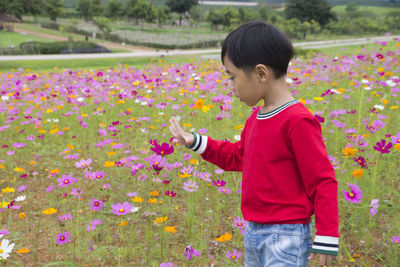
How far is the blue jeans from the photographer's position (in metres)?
1.13

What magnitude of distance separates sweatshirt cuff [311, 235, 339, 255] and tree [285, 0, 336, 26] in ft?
209

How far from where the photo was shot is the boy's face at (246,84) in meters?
1.18

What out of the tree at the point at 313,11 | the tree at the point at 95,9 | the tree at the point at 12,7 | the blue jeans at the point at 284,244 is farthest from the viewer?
the tree at the point at 313,11

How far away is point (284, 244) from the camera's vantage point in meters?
1.14

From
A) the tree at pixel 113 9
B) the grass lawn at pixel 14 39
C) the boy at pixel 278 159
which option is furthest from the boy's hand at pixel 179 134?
the tree at pixel 113 9

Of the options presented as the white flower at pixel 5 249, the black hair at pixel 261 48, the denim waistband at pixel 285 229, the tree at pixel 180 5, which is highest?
the tree at pixel 180 5

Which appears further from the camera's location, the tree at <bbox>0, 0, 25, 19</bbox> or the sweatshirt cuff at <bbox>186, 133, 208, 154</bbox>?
the tree at <bbox>0, 0, 25, 19</bbox>

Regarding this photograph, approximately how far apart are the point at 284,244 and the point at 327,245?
0.16 metres

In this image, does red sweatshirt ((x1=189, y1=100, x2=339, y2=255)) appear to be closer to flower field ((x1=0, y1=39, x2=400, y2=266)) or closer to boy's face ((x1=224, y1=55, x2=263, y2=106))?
boy's face ((x1=224, y1=55, x2=263, y2=106))

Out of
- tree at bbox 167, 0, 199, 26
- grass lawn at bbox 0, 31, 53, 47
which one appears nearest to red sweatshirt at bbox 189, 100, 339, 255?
grass lawn at bbox 0, 31, 53, 47

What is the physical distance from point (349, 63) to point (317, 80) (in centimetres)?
137

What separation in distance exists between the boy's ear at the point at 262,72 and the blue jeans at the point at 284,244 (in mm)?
554

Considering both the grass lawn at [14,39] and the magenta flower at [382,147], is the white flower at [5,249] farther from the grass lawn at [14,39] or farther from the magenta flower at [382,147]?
the grass lawn at [14,39]

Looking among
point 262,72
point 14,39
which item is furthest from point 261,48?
point 14,39
